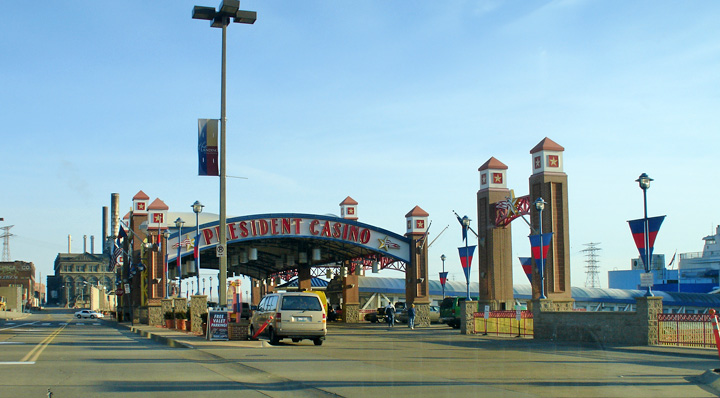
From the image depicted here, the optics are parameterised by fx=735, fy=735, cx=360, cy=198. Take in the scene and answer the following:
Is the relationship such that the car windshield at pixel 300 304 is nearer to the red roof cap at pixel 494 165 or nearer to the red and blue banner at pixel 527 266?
the red and blue banner at pixel 527 266

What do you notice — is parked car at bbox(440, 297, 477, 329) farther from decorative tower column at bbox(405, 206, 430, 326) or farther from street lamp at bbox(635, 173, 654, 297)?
street lamp at bbox(635, 173, 654, 297)

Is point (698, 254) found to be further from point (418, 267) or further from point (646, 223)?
point (646, 223)

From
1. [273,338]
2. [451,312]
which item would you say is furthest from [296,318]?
[451,312]

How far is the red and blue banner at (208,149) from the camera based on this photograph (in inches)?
930

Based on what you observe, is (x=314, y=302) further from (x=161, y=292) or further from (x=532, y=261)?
(x=161, y=292)

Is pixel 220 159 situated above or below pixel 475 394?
above

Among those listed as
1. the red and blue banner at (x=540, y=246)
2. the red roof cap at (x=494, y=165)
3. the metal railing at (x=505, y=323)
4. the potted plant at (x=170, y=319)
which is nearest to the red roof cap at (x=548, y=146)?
the red roof cap at (x=494, y=165)

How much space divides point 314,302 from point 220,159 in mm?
5710

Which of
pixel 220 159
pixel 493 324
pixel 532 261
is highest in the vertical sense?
pixel 220 159

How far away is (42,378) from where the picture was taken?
13828mm

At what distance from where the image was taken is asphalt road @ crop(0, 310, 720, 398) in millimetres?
11953

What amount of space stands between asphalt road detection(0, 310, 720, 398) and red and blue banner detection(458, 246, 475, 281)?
49.8 feet

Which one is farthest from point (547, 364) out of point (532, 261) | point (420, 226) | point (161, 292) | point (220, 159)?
point (161, 292)

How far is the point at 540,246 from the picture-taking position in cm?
3241
